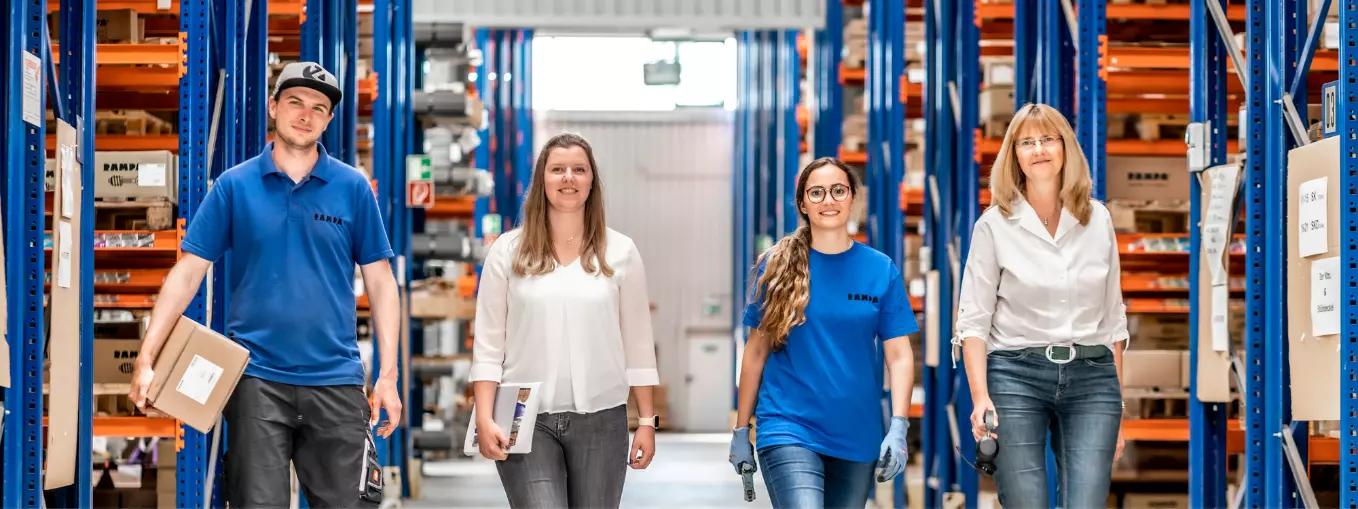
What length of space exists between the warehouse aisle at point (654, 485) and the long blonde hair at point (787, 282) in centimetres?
635

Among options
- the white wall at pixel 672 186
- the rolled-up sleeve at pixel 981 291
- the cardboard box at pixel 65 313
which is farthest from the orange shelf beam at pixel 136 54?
the white wall at pixel 672 186

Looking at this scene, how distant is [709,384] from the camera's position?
2191 cm

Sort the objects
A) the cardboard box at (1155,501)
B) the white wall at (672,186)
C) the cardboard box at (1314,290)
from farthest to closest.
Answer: the white wall at (672,186) < the cardboard box at (1155,501) < the cardboard box at (1314,290)

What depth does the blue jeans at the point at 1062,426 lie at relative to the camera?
14.1ft

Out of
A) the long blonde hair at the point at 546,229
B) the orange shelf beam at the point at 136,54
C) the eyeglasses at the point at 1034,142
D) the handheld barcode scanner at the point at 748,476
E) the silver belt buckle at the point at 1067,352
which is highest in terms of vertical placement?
the orange shelf beam at the point at 136,54

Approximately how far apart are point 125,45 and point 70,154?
5.94ft

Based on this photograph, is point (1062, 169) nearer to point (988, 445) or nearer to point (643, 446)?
point (988, 445)

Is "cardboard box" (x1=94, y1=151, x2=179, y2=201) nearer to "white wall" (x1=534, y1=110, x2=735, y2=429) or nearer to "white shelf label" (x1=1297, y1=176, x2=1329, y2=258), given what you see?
"white shelf label" (x1=1297, y1=176, x2=1329, y2=258)

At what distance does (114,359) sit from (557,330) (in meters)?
3.40

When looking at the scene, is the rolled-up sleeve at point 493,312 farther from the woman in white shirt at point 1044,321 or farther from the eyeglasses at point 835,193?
the woman in white shirt at point 1044,321

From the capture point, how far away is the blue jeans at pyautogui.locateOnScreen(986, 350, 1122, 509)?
4.29m

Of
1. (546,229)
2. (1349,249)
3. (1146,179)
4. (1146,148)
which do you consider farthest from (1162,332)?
(546,229)

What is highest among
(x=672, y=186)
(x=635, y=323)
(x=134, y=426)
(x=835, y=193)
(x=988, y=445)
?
(x=672, y=186)

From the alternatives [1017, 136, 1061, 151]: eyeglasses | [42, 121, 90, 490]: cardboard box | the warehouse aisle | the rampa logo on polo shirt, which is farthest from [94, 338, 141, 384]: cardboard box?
[1017, 136, 1061, 151]: eyeglasses
